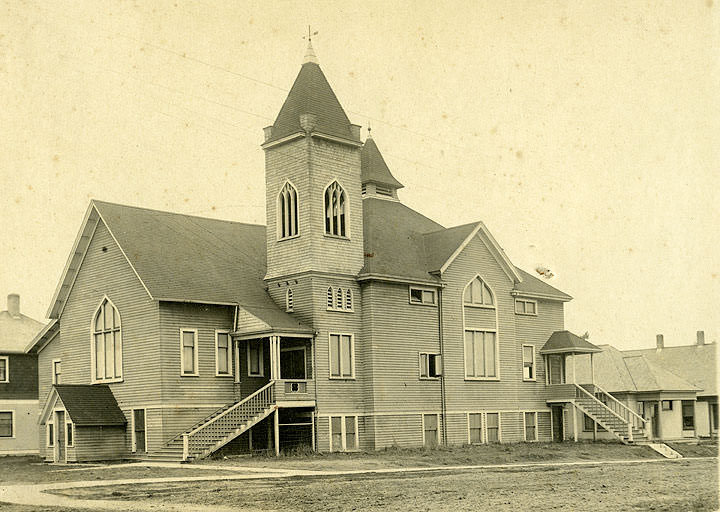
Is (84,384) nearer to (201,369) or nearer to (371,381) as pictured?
(201,369)

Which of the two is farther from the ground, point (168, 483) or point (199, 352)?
point (199, 352)

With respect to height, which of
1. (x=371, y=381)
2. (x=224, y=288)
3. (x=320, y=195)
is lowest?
(x=371, y=381)

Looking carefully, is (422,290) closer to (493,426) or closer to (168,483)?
(493,426)

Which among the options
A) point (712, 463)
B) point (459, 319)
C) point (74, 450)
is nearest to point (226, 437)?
point (74, 450)

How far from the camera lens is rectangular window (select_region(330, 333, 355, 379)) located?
40000mm

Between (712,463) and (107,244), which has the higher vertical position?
(107,244)

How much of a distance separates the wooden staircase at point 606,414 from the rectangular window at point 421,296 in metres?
9.31

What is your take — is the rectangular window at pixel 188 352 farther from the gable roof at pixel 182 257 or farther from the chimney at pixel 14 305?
the chimney at pixel 14 305

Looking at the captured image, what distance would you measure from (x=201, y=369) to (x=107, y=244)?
6.68 meters

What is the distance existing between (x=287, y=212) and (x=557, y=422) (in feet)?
58.7

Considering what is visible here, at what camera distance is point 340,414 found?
39.9 metres

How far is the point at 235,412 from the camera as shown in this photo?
3700cm

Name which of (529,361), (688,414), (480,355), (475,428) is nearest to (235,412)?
(475,428)

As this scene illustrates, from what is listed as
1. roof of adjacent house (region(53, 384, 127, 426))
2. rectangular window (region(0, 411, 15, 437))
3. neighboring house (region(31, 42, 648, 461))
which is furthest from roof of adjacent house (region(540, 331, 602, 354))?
rectangular window (region(0, 411, 15, 437))
